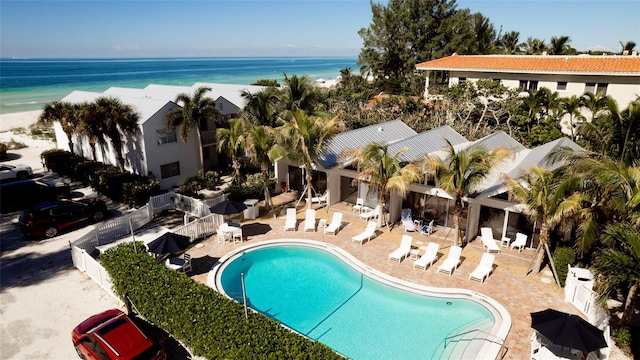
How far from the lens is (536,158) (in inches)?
754

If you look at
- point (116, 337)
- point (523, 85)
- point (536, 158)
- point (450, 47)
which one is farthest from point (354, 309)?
point (450, 47)

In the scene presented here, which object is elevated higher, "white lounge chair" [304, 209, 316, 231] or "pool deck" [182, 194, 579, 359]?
"white lounge chair" [304, 209, 316, 231]

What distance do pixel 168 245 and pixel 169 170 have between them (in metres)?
13.6

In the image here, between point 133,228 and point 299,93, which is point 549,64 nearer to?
point 299,93

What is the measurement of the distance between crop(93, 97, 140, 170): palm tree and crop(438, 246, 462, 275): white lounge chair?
2086 cm

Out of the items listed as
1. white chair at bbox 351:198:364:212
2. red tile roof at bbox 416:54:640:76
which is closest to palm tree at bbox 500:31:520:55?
red tile roof at bbox 416:54:640:76

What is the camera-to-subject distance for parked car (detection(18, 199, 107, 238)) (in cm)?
1923

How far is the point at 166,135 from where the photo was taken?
1062 inches

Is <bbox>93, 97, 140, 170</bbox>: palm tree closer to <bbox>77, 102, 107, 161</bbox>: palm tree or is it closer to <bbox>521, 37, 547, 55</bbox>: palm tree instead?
<bbox>77, 102, 107, 161</bbox>: palm tree

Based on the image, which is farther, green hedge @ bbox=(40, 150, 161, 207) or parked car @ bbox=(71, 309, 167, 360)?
green hedge @ bbox=(40, 150, 161, 207)

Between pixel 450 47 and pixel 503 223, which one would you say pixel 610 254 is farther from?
pixel 450 47

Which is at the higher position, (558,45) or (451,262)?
(558,45)

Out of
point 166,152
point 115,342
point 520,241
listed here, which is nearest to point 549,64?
point 520,241

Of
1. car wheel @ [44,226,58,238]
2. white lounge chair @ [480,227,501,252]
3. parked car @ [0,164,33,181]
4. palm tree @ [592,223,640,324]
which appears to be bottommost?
car wheel @ [44,226,58,238]
